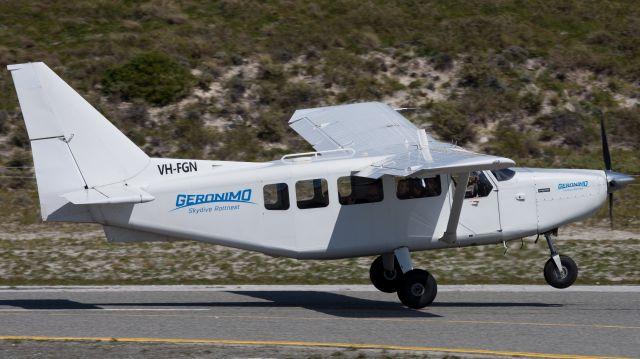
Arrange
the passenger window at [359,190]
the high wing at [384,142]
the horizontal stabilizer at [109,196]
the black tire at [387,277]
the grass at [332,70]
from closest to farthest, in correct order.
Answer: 1. the high wing at [384,142]
2. the horizontal stabilizer at [109,196]
3. the passenger window at [359,190]
4. the black tire at [387,277]
5. the grass at [332,70]

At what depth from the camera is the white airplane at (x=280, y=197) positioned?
1606 cm

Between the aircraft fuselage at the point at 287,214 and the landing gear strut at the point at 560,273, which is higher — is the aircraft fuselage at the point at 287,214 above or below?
above

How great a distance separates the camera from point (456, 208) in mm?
16047

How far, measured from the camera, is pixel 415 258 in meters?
21.8

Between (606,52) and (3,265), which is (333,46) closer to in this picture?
(606,52)

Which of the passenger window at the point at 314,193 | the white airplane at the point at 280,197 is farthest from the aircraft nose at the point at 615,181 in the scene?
the passenger window at the point at 314,193

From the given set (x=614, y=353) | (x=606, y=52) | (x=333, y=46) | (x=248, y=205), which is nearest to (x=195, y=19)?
(x=333, y=46)

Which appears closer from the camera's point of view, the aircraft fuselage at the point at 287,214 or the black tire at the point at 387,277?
the aircraft fuselage at the point at 287,214

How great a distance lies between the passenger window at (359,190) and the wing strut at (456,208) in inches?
46.9

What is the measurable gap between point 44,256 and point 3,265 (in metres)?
1.02

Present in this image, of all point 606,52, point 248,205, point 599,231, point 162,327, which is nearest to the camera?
point 162,327

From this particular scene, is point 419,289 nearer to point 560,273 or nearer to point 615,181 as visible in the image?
point 560,273

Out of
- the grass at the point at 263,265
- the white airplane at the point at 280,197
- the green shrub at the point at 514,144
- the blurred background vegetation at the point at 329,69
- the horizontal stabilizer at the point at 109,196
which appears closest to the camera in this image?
the horizontal stabilizer at the point at 109,196

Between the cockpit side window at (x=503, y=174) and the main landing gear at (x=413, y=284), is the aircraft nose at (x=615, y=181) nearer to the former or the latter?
the cockpit side window at (x=503, y=174)
